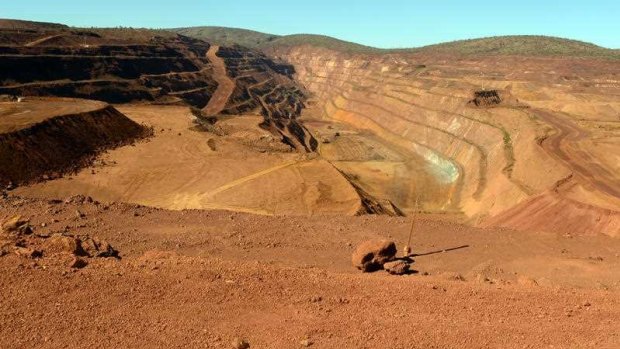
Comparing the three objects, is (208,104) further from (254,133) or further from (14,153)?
(14,153)

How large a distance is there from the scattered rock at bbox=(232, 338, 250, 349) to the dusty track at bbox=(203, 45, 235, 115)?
259ft

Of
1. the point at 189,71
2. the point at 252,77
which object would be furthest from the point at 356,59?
the point at 189,71

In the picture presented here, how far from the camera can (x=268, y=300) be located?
51.2 feet

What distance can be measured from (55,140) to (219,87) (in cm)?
6974

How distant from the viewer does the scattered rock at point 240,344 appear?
13.1 m

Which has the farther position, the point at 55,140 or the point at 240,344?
the point at 55,140

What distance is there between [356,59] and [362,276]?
553 feet

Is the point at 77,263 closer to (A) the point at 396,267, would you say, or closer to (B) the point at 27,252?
(B) the point at 27,252

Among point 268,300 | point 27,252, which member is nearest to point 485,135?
point 268,300

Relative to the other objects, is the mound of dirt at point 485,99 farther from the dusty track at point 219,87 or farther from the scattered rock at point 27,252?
the scattered rock at point 27,252

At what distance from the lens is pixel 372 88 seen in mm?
130625

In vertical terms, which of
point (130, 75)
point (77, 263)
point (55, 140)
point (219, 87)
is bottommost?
point (55, 140)

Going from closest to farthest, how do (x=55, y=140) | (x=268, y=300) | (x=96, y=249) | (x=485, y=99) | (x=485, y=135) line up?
1. (x=268, y=300)
2. (x=96, y=249)
3. (x=55, y=140)
4. (x=485, y=135)
5. (x=485, y=99)

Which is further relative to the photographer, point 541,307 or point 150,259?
point 150,259
